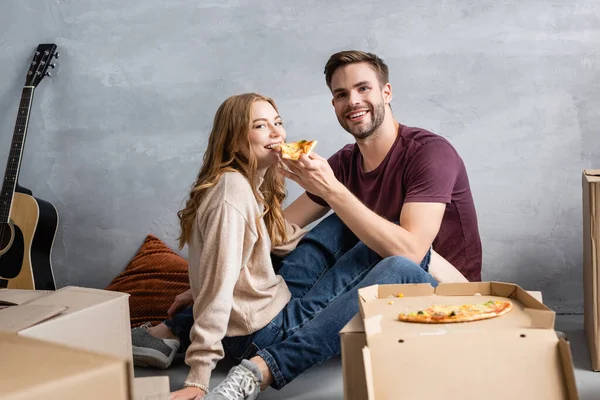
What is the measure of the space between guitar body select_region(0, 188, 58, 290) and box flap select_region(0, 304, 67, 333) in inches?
65.0

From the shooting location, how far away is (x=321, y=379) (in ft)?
7.53

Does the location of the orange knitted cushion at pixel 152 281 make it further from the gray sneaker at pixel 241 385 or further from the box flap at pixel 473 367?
the box flap at pixel 473 367

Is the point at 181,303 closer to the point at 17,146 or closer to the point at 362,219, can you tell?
the point at 362,219

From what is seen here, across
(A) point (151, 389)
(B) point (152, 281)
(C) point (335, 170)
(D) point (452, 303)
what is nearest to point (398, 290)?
(D) point (452, 303)

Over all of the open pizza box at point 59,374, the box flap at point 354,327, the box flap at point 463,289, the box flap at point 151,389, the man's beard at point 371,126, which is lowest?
the box flap at point 354,327

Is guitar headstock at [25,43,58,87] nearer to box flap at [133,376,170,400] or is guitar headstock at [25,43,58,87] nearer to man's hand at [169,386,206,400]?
man's hand at [169,386,206,400]

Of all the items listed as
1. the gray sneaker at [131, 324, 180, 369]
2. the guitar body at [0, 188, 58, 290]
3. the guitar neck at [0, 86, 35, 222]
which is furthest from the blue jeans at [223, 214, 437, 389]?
the guitar neck at [0, 86, 35, 222]

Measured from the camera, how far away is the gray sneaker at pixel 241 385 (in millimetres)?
1898

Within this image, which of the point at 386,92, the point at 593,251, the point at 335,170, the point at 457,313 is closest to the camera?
the point at 457,313

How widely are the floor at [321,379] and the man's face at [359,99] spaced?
2.54 feet

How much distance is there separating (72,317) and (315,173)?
87cm

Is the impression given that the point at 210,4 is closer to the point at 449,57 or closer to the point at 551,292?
the point at 449,57

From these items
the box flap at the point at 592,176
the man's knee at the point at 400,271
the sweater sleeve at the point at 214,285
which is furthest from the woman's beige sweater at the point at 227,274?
the box flap at the point at 592,176

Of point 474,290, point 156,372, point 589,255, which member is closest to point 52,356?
point 474,290
